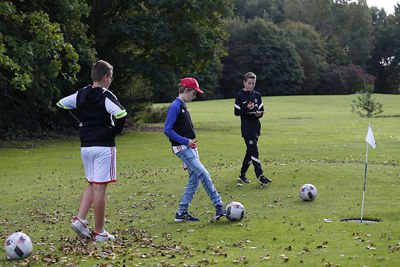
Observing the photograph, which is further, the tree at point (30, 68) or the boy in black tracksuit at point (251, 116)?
the tree at point (30, 68)

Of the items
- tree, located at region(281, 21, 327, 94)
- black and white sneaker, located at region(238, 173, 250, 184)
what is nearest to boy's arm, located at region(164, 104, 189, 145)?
black and white sneaker, located at region(238, 173, 250, 184)

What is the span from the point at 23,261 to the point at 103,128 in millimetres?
2157

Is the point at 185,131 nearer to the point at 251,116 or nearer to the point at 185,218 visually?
the point at 185,218

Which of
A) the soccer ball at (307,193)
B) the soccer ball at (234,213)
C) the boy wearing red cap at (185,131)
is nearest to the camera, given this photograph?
the boy wearing red cap at (185,131)

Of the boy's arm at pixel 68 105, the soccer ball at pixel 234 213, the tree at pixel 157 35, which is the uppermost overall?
the tree at pixel 157 35

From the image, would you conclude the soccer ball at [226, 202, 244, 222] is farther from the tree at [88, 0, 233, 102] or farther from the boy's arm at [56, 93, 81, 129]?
the tree at [88, 0, 233, 102]

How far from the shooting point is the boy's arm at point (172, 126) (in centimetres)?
855

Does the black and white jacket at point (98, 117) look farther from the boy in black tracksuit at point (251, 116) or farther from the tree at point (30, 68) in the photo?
the tree at point (30, 68)

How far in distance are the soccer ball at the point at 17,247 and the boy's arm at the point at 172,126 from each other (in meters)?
2.78

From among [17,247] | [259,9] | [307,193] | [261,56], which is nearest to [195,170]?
[307,193]

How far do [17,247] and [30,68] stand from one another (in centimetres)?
1520

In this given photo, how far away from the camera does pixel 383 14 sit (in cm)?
12500

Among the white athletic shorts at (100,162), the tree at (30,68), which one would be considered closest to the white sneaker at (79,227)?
the white athletic shorts at (100,162)

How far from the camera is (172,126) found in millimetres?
8680
